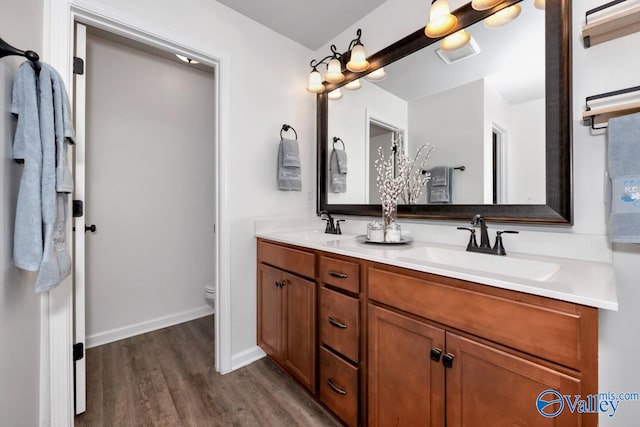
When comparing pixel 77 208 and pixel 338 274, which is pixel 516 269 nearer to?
pixel 338 274

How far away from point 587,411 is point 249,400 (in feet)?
4.96

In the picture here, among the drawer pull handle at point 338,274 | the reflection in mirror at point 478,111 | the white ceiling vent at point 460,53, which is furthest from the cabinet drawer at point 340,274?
the white ceiling vent at point 460,53

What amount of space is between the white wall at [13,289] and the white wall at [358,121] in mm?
1709

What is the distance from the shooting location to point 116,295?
225 centimetres

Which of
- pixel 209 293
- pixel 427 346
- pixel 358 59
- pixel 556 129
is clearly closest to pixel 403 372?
pixel 427 346

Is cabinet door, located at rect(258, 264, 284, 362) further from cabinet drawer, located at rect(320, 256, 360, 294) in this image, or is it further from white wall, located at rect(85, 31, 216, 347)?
white wall, located at rect(85, 31, 216, 347)

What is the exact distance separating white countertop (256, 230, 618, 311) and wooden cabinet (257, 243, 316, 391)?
8.2 inches

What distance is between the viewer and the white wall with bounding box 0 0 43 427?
2.97 ft

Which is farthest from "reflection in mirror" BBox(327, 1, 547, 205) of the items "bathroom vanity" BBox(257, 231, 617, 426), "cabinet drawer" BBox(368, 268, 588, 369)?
"cabinet drawer" BBox(368, 268, 588, 369)

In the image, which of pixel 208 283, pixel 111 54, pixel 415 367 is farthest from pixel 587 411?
pixel 111 54

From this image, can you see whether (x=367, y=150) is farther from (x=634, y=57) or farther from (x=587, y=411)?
(x=587, y=411)

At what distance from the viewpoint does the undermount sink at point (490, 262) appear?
1.03 m

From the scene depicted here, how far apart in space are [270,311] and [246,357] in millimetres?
429

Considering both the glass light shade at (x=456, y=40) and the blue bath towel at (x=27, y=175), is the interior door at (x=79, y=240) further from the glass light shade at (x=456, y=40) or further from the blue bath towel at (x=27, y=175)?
the glass light shade at (x=456, y=40)
